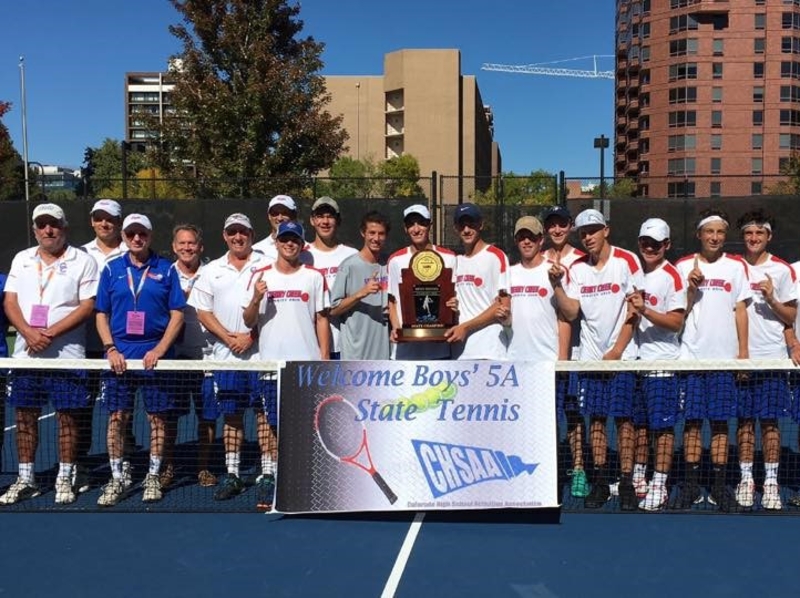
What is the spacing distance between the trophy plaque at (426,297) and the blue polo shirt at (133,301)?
5.43ft

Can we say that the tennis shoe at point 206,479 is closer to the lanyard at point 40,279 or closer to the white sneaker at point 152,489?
the white sneaker at point 152,489

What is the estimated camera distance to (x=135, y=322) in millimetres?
5289

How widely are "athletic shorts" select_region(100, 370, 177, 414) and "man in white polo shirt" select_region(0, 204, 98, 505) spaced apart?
0.61 ft

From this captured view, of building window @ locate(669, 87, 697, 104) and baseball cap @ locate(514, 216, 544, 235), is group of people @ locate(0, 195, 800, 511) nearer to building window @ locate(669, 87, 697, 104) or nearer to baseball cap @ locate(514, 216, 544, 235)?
baseball cap @ locate(514, 216, 544, 235)

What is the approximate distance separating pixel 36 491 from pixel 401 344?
296cm

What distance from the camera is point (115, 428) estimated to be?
545cm

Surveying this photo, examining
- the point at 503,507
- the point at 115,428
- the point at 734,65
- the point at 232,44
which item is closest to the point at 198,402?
the point at 115,428

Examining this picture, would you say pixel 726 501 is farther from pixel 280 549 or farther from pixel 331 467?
pixel 280 549

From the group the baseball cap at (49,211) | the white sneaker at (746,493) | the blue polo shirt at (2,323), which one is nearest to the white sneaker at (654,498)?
the white sneaker at (746,493)

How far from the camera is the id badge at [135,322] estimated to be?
17.4ft

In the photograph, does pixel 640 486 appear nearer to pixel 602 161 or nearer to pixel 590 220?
pixel 590 220

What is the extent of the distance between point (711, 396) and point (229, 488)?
3.52m

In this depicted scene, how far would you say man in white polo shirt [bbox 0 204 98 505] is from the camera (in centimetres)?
532

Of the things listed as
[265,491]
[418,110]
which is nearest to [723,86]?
[418,110]
